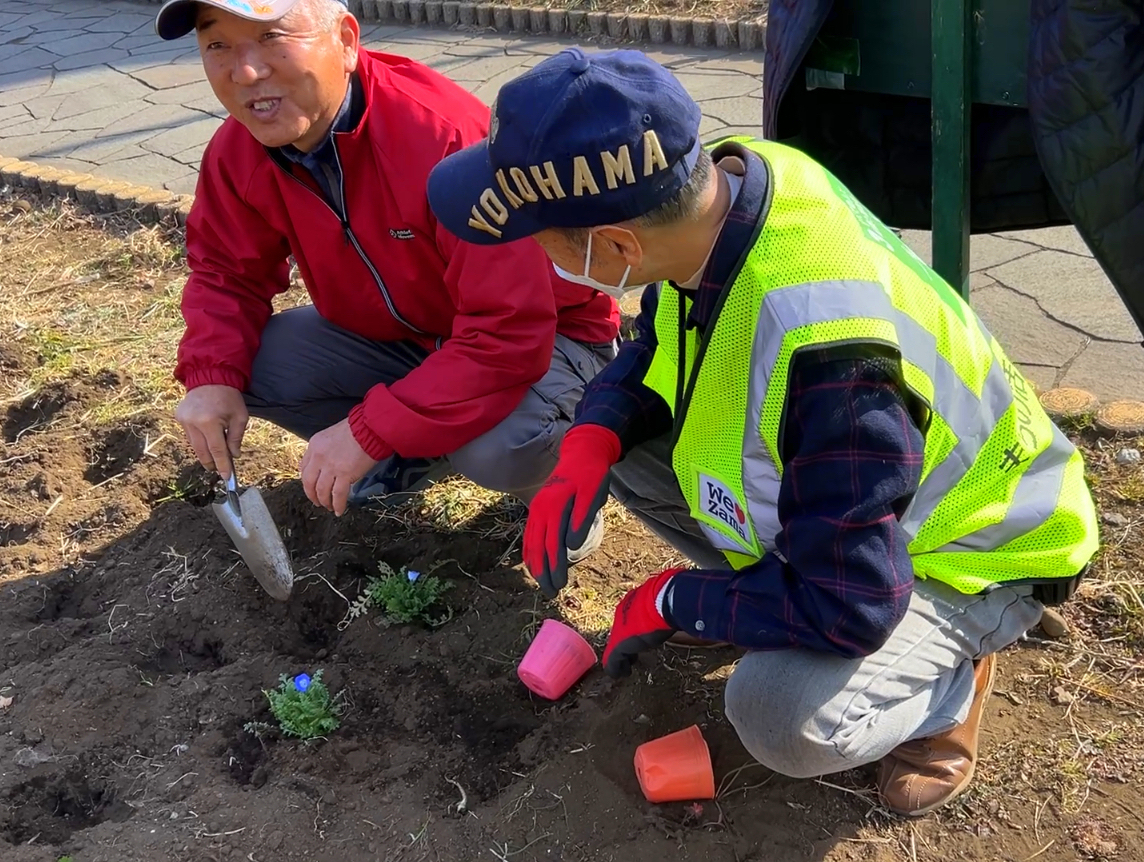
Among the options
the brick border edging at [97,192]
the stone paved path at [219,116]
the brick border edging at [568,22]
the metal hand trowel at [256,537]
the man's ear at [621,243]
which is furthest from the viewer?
the brick border edging at [568,22]

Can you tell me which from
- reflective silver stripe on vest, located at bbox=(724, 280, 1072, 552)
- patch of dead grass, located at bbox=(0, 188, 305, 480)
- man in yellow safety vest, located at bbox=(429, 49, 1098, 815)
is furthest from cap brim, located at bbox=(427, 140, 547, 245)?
patch of dead grass, located at bbox=(0, 188, 305, 480)

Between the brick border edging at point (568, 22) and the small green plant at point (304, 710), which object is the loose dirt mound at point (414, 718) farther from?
the brick border edging at point (568, 22)

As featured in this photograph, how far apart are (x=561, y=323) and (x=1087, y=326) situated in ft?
5.53

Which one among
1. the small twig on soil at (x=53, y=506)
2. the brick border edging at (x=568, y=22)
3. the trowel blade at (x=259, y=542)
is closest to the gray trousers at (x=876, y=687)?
the trowel blade at (x=259, y=542)

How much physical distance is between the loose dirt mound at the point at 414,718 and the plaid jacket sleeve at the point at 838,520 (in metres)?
0.52

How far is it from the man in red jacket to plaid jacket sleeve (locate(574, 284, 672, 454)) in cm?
24

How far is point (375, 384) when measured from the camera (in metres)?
2.85

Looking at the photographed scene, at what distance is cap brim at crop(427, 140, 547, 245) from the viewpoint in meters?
1.70

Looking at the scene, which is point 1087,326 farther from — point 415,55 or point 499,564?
point 415,55

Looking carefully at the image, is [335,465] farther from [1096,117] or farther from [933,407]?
[1096,117]

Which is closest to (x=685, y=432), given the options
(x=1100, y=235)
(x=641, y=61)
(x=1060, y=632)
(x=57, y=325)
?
(x=641, y=61)

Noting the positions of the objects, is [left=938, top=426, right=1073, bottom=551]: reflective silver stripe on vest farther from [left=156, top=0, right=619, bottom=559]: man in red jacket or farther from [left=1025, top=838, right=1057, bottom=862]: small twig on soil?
[left=156, top=0, right=619, bottom=559]: man in red jacket

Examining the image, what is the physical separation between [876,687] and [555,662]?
73cm

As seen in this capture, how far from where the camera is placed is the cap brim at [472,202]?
1699mm
